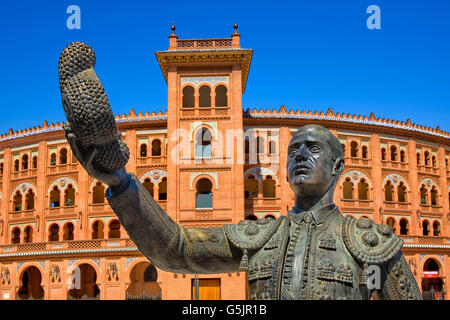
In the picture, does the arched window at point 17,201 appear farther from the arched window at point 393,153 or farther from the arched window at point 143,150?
the arched window at point 393,153

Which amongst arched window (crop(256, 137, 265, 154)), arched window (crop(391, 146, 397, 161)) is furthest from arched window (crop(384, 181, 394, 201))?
arched window (crop(256, 137, 265, 154))

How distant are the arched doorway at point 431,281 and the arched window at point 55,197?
23.3 meters

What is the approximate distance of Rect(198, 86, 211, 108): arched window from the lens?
3206 cm

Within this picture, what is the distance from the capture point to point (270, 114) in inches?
1294

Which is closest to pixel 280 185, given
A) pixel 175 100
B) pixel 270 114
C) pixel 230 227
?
pixel 270 114

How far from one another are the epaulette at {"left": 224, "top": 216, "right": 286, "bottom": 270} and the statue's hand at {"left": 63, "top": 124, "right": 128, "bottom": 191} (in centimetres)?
79

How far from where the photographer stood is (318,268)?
110 inches

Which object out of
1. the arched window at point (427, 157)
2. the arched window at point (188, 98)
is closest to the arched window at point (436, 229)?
the arched window at point (427, 157)

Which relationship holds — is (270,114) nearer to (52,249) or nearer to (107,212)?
(107,212)

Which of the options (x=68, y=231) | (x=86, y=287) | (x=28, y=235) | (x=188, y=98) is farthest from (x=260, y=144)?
(x=28, y=235)

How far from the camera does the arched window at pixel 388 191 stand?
35219 millimetres

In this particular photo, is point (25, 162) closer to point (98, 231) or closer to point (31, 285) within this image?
point (98, 231)

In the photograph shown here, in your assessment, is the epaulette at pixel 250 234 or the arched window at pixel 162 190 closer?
the epaulette at pixel 250 234

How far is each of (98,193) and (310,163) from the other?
33174 millimetres
